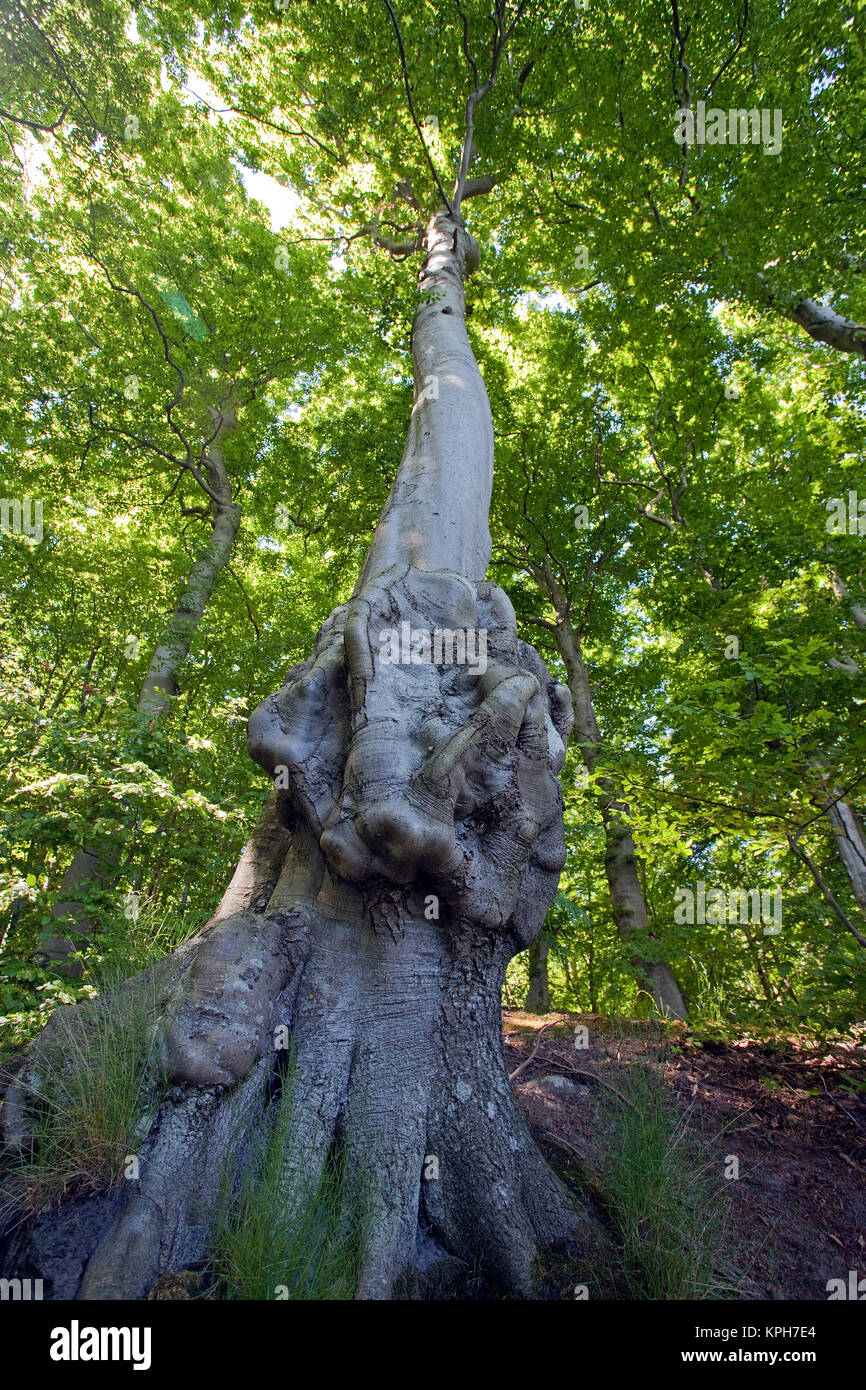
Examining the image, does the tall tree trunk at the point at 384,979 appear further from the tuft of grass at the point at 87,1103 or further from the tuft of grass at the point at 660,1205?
the tuft of grass at the point at 660,1205

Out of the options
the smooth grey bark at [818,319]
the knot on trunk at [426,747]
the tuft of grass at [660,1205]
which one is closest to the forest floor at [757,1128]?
the tuft of grass at [660,1205]

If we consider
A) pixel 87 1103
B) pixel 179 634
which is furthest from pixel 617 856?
pixel 87 1103

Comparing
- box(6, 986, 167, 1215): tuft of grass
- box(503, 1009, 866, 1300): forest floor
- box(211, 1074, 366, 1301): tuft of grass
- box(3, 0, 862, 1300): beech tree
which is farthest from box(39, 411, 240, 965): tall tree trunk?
box(503, 1009, 866, 1300): forest floor

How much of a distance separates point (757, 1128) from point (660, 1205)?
153 centimetres

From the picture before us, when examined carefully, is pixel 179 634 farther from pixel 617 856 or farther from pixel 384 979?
pixel 384 979

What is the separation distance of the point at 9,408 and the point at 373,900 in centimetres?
920

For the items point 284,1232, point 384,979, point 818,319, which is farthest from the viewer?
point 818,319

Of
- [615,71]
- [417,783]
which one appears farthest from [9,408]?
[417,783]

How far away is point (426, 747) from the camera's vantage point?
7.59 feet

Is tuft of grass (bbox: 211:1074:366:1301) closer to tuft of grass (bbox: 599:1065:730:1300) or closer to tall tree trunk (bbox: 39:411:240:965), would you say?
tuft of grass (bbox: 599:1065:730:1300)

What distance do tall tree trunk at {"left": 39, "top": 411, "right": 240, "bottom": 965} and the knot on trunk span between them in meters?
2.85

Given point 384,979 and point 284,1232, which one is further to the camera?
point 384,979

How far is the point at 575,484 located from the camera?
9.99 m
